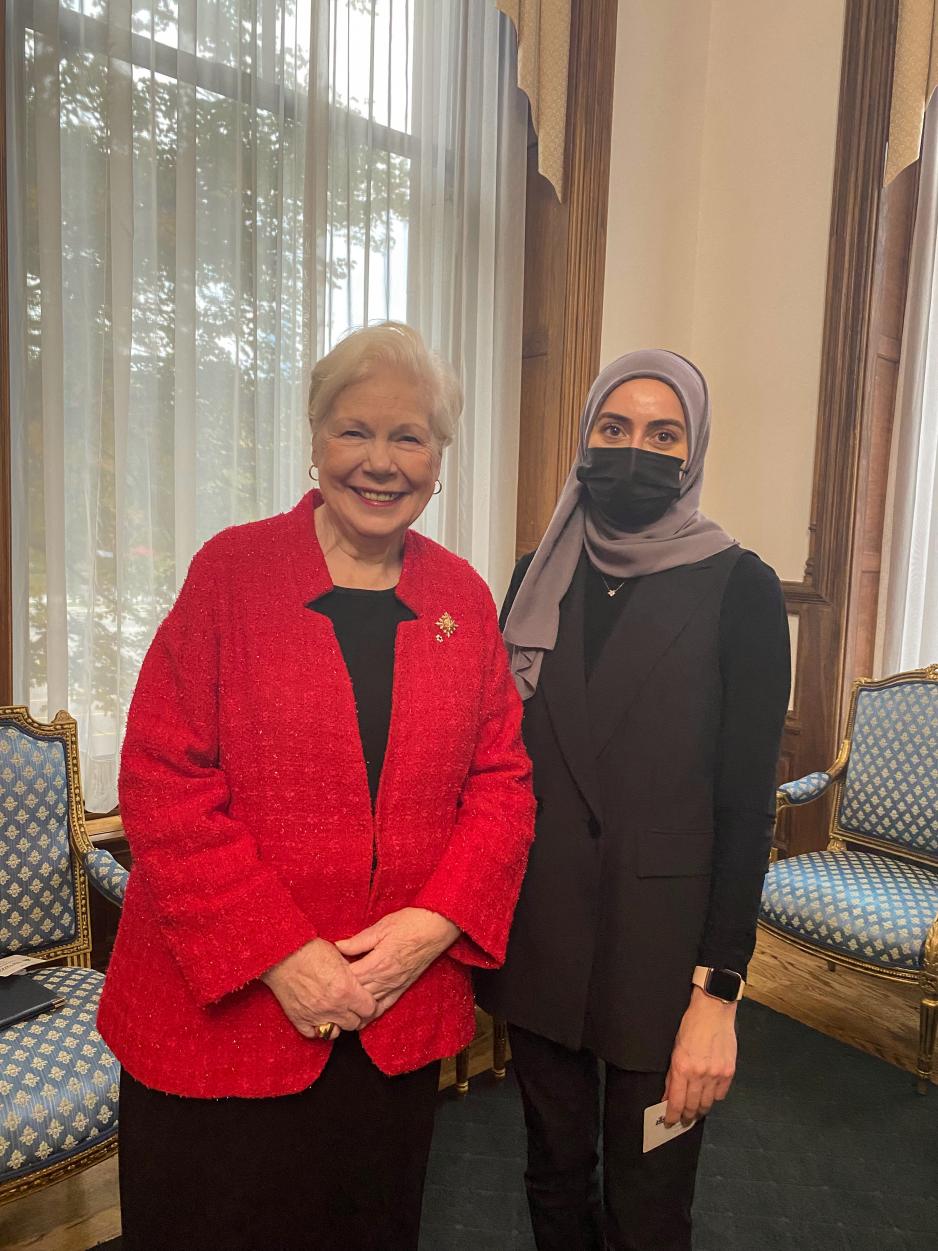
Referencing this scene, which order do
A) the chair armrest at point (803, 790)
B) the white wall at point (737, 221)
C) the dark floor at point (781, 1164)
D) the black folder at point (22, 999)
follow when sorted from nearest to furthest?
the black folder at point (22, 999) < the dark floor at point (781, 1164) < the chair armrest at point (803, 790) < the white wall at point (737, 221)

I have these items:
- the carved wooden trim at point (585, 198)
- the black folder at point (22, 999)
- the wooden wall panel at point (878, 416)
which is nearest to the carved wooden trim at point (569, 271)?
the carved wooden trim at point (585, 198)

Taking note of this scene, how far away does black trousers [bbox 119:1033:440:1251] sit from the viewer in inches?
40.6

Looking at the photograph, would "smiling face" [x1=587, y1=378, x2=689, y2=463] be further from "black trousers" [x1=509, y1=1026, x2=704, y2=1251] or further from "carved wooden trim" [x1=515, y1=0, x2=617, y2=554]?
"carved wooden trim" [x1=515, y1=0, x2=617, y2=554]

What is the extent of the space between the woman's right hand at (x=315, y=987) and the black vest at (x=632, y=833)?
291 millimetres

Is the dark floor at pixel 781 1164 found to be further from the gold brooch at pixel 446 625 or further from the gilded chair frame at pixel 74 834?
the gold brooch at pixel 446 625

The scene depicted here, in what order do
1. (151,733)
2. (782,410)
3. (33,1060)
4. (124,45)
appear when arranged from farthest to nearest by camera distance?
1. (782,410)
2. (124,45)
3. (33,1060)
4. (151,733)

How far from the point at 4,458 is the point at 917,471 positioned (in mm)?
2779

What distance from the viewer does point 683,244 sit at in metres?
3.43

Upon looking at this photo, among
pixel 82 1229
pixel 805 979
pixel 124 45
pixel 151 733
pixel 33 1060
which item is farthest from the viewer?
pixel 805 979

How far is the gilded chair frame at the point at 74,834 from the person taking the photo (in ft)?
6.48

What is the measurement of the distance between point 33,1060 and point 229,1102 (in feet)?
2.17

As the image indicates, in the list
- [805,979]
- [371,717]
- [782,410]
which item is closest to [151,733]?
[371,717]

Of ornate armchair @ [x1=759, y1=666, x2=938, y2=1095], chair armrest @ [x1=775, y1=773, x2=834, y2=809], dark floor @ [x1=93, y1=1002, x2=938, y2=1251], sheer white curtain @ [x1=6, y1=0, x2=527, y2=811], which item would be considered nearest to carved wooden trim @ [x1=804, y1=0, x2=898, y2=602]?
ornate armchair @ [x1=759, y1=666, x2=938, y2=1095]

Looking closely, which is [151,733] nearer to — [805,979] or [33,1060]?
[33,1060]
